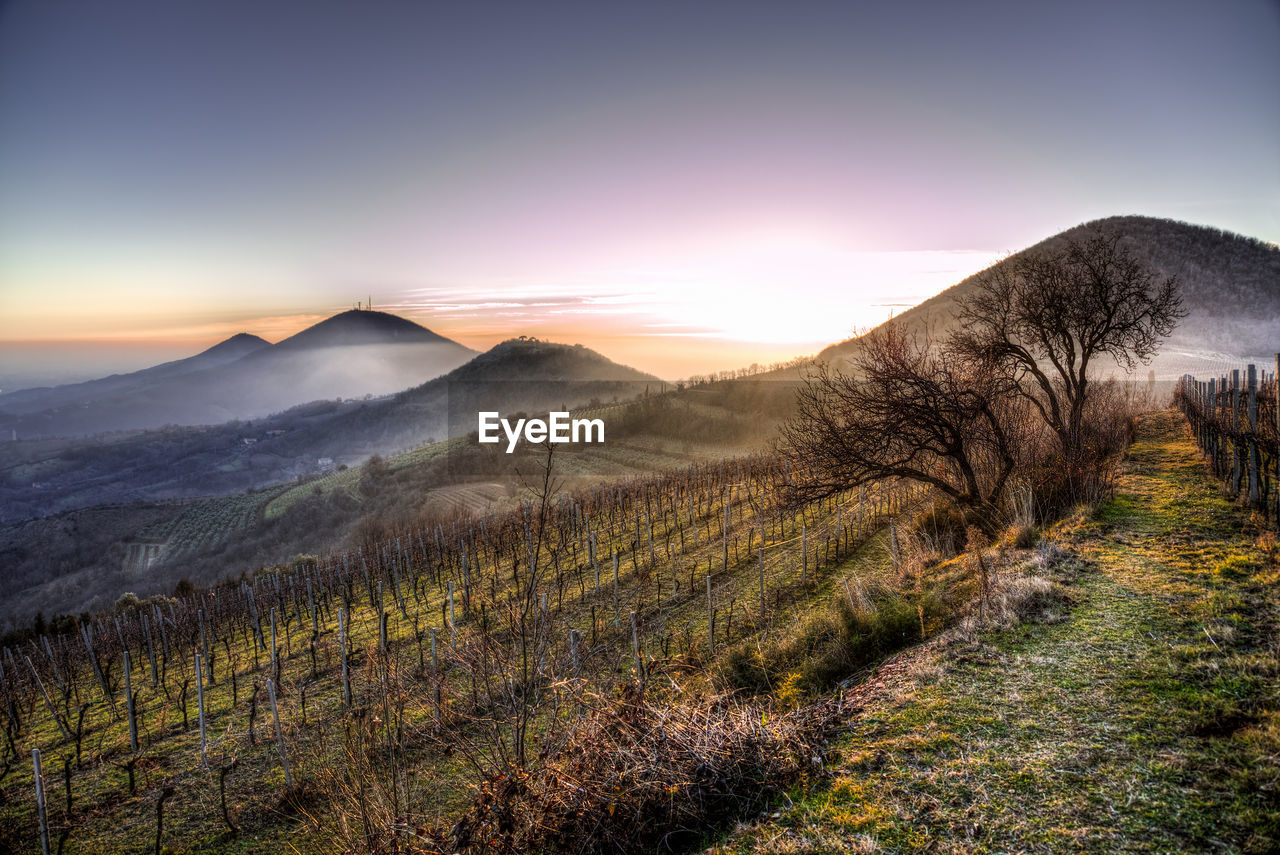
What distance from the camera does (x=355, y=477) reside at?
6147 cm

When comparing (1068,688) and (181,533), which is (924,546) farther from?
(181,533)

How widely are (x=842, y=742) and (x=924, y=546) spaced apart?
23.1ft

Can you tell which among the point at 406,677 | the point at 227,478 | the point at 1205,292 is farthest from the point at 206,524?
the point at 1205,292

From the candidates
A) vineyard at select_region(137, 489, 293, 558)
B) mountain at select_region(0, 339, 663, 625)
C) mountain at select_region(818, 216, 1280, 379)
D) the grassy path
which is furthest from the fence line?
vineyard at select_region(137, 489, 293, 558)

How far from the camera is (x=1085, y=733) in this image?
3.86 m

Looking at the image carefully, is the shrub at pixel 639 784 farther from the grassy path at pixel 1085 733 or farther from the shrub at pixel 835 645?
the shrub at pixel 835 645

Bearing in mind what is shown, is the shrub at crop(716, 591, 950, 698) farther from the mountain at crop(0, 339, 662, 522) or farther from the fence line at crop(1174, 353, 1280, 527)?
the mountain at crop(0, 339, 662, 522)

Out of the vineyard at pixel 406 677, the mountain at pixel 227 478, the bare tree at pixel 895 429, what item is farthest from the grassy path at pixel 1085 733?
the mountain at pixel 227 478

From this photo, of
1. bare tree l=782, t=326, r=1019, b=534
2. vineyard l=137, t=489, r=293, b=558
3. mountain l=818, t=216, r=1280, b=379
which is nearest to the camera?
bare tree l=782, t=326, r=1019, b=534

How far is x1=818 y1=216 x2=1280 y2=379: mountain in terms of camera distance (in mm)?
42156

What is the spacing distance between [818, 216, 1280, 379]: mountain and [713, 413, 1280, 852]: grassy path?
33.9 m

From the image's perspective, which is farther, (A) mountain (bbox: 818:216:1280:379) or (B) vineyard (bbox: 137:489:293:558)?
(B) vineyard (bbox: 137:489:293:558)

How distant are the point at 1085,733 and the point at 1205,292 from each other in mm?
69807

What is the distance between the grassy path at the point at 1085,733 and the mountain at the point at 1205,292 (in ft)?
111
